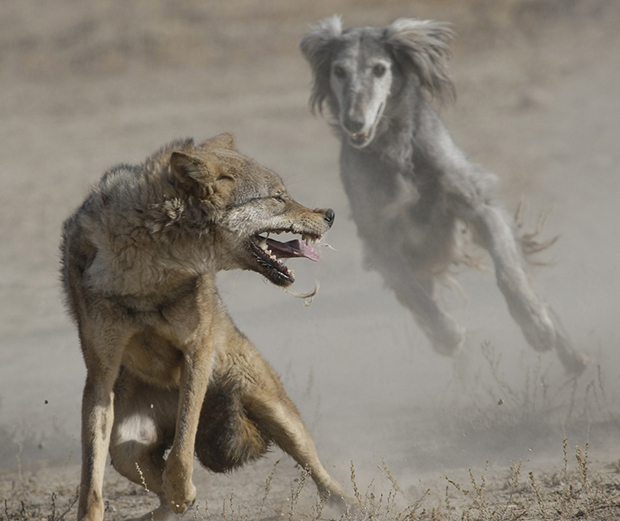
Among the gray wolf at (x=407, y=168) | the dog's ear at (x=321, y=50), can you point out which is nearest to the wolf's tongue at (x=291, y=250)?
the gray wolf at (x=407, y=168)

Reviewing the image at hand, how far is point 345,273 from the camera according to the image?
13.1 meters

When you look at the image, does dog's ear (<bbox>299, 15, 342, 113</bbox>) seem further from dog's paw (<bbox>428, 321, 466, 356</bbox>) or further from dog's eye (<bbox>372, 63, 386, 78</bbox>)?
dog's paw (<bbox>428, 321, 466, 356</bbox>)

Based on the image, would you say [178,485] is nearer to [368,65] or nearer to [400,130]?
[400,130]

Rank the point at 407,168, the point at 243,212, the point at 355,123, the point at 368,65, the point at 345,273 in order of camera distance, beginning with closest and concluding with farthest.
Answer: the point at 243,212
the point at 355,123
the point at 407,168
the point at 368,65
the point at 345,273

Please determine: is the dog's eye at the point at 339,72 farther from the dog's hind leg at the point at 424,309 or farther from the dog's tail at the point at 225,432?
the dog's tail at the point at 225,432

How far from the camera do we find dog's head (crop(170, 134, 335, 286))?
150 inches

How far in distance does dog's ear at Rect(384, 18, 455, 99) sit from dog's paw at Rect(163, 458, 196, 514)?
17.1 feet

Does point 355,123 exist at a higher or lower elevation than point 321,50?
lower

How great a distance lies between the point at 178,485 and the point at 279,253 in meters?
1.29

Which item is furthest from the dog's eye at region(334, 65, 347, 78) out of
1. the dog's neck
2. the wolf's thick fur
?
the wolf's thick fur

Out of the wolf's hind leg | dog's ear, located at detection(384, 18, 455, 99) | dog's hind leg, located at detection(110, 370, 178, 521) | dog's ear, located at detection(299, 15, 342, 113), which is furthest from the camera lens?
dog's ear, located at detection(299, 15, 342, 113)

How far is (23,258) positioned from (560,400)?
963 cm

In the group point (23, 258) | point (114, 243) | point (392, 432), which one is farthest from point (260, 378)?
point (23, 258)

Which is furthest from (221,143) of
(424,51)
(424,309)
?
(424,51)
